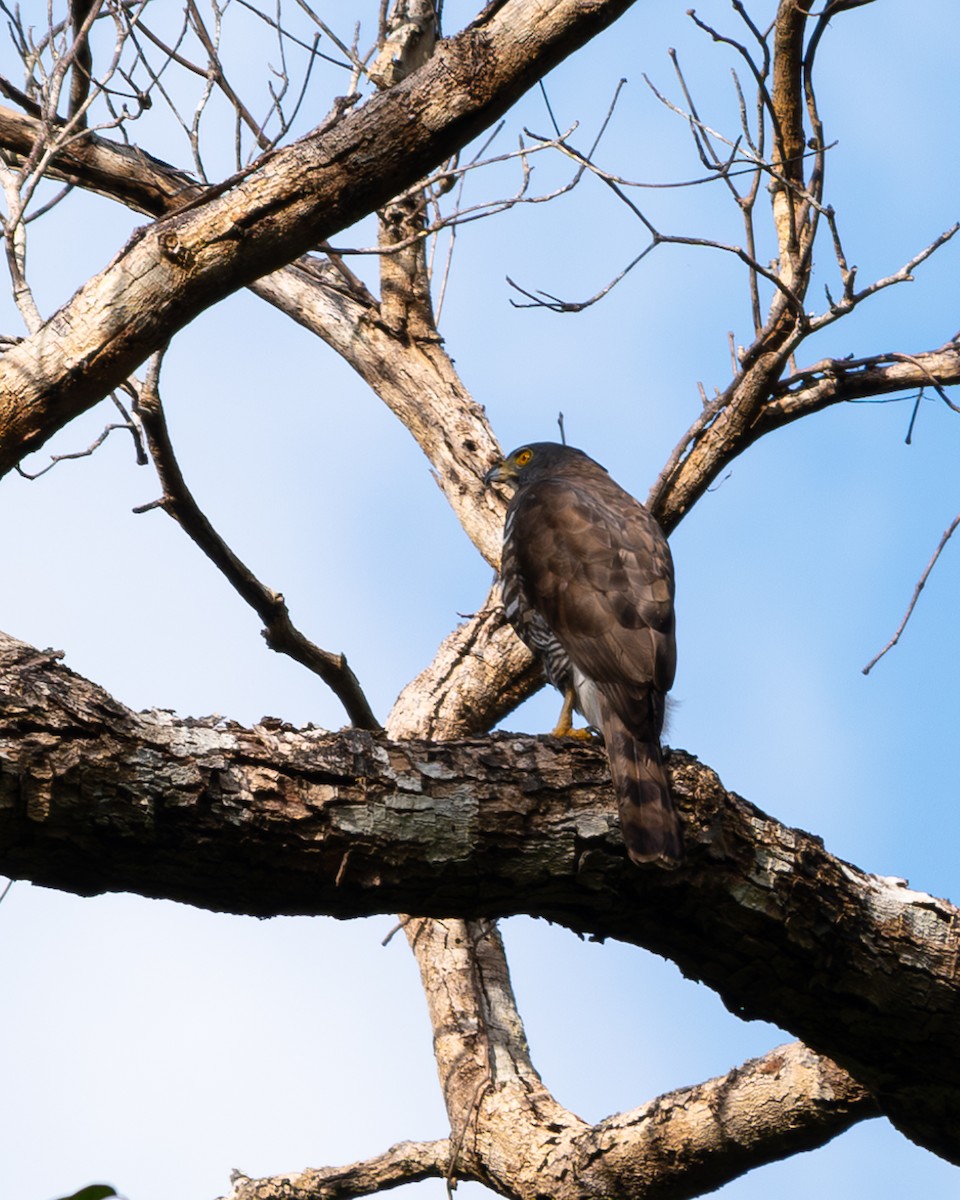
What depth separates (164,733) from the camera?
2.40 m

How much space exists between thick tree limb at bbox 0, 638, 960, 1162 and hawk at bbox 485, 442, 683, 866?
0.72 ft

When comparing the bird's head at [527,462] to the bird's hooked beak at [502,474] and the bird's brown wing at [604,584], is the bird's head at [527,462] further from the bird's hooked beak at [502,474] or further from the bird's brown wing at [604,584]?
the bird's brown wing at [604,584]

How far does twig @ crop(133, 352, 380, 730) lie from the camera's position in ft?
12.9

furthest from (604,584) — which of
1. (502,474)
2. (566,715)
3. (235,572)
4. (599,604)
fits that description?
(502,474)

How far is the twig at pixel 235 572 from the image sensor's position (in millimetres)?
3920

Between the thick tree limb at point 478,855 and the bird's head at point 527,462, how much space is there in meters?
2.42

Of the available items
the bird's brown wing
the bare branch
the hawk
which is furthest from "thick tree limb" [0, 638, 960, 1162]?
the bare branch

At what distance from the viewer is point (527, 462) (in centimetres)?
545

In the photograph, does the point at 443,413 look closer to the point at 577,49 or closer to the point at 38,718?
the point at 577,49

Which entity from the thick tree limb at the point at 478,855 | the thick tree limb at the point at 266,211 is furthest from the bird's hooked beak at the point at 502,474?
the thick tree limb at the point at 478,855

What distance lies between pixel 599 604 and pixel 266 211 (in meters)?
1.51

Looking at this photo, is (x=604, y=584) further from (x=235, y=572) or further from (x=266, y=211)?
(x=266, y=211)

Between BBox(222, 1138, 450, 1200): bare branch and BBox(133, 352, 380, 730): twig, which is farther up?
BBox(133, 352, 380, 730): twig

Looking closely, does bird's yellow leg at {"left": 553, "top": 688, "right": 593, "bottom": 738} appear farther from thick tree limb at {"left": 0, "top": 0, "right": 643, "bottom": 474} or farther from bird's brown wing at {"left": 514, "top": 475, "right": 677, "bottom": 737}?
thick tree limb at {"left": 0, "top": 0, "right": 643, "bottom": 474}
